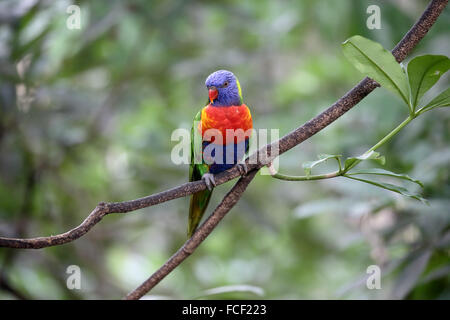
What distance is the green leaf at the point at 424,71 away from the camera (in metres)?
0.95

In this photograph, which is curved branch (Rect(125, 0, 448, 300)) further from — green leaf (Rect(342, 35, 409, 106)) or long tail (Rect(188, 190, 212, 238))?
long tail (Rect(188, 190, 212, 238))

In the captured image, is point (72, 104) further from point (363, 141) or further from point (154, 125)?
point (363, 141)

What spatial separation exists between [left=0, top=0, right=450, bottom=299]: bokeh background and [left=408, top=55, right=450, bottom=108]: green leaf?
91 centimetres

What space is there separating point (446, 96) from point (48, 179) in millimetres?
2765

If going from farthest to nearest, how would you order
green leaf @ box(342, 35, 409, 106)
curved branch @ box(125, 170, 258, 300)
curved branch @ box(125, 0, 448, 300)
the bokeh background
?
the bokeh background → curved branch @ box(125, 170, 258, 300) → curved branch @ box(125, 0, 448, 300) → green leaf @ box(342, 35, 409, 106)

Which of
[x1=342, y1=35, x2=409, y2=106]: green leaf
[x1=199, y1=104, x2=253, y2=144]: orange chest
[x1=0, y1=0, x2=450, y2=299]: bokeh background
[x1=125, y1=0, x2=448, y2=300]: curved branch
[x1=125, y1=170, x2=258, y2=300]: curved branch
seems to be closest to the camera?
[x1=342, y1=35, x2=409, y2=106]: green leaf

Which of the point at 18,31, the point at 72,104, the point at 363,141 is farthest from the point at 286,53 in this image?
the point at 18,31

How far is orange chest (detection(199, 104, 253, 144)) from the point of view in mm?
1802

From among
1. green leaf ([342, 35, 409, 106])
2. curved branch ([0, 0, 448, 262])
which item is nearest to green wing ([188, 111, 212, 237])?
curved branch ([0, 0, 448, 262])

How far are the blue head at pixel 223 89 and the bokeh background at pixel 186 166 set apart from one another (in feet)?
2.33

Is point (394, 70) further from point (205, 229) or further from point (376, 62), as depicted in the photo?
point (205, 229)
